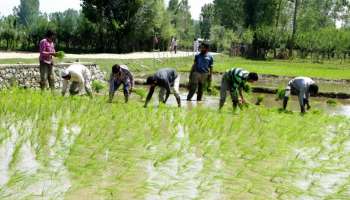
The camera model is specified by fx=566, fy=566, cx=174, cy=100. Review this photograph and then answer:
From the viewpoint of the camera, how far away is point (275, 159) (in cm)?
694

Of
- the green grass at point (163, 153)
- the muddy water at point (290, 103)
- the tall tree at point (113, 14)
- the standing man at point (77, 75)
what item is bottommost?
the muddy water at point (290, 103)

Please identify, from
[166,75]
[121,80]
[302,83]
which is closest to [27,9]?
[121,80]

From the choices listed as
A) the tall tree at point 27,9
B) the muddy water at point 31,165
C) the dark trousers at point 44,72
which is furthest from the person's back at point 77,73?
the tall tree at point 27,9

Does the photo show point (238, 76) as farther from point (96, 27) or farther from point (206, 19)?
point (206, 19)

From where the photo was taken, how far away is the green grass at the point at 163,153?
522 cm

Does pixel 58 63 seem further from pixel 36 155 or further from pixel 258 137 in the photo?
pixel 36 155

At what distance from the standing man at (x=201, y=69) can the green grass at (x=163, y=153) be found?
2.89 metres

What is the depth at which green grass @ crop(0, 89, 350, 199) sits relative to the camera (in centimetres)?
522

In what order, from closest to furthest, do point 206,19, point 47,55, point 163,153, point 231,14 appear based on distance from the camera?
point 163,153
point 47,55
point 231,14
point 206,19

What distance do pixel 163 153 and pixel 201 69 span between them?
6913mm

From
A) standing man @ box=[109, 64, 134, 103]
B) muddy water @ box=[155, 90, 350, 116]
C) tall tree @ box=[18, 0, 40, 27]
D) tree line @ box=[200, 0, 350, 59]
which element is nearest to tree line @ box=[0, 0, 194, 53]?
tree line @ box=[200, 0, 350, 59]

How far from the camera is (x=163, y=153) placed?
22.0 feet

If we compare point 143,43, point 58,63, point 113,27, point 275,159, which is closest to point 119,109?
point 275,159

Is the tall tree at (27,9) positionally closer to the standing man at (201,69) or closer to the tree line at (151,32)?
the tree line at (151,32)
